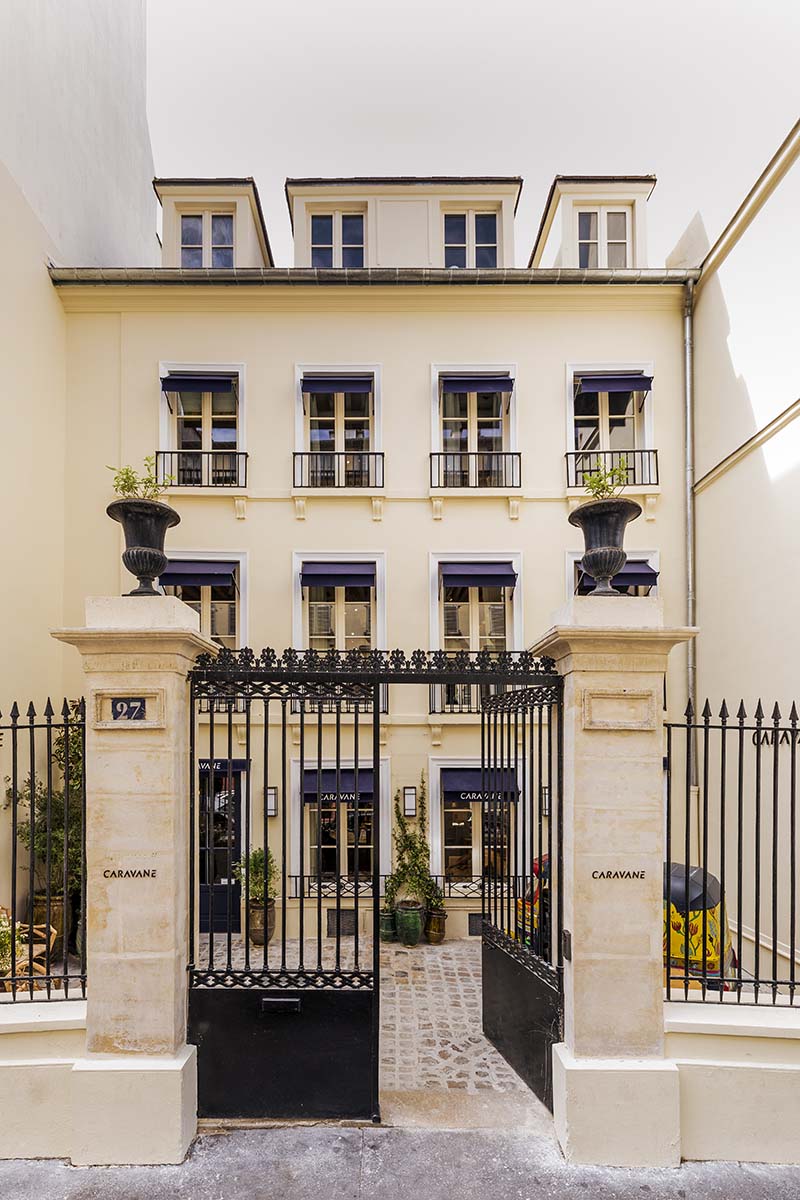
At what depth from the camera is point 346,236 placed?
1360 centimetres

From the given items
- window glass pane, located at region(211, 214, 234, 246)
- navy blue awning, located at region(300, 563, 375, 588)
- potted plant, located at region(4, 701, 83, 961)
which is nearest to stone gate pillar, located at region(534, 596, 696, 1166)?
navy blue awning, located at region(300, 563, 375, 588)

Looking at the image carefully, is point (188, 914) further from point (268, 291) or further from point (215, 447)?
point (268, 291)

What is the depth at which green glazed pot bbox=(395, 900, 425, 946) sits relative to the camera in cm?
1127

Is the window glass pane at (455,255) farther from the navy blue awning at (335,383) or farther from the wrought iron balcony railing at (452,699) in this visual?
the wrought iron balcony railing at (452,699)

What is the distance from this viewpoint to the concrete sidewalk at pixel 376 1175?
4918 millimetres

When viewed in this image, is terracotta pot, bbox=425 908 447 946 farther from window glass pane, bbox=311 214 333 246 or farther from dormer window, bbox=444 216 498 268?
window glass pane, bbox=311 214 333 246

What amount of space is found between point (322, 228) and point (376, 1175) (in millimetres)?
13987

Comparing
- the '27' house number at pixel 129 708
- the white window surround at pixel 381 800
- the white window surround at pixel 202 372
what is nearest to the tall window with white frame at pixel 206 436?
the white window surround at pixel 202 372

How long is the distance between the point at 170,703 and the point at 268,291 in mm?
9546

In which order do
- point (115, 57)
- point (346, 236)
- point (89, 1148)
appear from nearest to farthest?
1. point (89, 1148)
2. point (346, 236)
3. point (115, 57)

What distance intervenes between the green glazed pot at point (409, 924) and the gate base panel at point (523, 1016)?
13.4 feet

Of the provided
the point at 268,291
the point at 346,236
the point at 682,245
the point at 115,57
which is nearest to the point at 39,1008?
the point at 268,291

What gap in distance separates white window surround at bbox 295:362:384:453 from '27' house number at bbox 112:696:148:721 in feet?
26.3

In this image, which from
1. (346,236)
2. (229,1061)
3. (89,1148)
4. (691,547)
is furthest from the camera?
(346,236)
